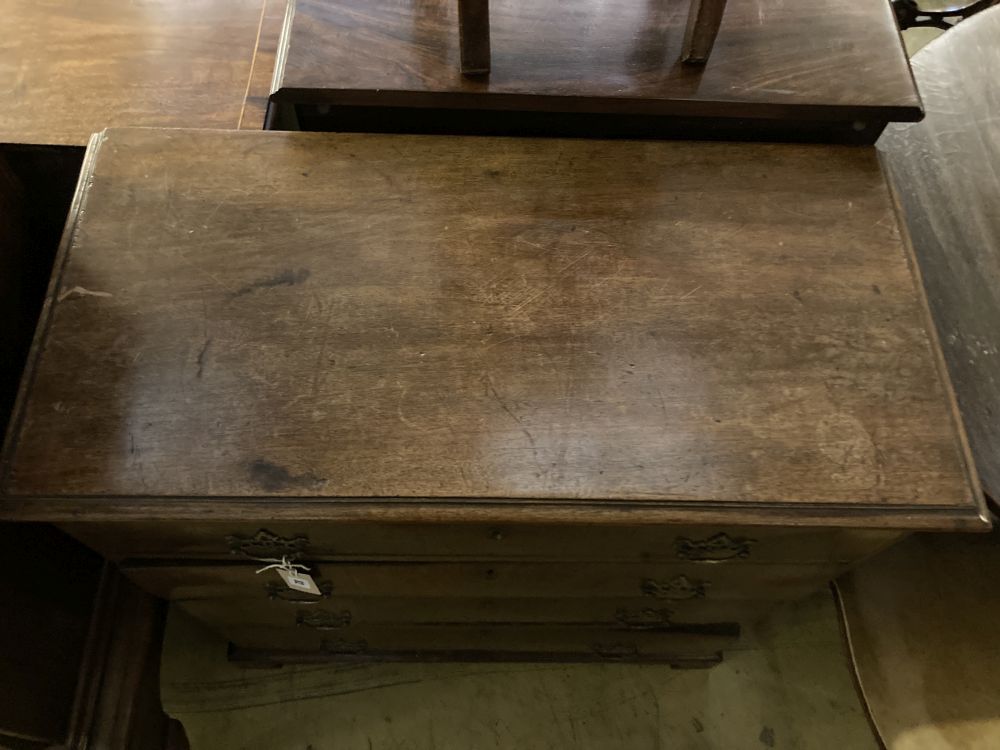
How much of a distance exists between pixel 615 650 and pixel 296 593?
2.04 feet

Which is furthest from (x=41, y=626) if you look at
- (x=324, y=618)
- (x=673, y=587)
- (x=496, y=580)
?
(x=673, y=587)

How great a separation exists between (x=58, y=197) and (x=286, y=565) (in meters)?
0.64

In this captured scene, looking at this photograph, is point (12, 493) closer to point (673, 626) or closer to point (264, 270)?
point (264, 270)

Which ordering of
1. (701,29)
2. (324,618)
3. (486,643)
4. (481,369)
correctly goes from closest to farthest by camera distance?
(481,369) → (701,29) → (324,618) → (486,643)

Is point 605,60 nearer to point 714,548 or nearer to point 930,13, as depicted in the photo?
point 714,548

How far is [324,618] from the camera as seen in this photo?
1108 mm

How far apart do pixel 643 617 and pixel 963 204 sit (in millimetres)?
801

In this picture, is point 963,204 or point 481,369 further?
point 963,204

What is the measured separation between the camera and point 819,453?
736 mm

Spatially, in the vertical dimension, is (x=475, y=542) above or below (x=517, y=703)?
above

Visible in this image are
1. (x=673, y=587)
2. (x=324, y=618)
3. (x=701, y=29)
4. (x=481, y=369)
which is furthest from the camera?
(x=324, y=618)

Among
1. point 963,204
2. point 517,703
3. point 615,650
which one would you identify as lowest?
point 517,703

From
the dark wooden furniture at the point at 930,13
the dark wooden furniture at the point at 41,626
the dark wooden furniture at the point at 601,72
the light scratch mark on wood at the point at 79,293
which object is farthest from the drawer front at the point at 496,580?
the dark wooden furniture at the point at 930,13

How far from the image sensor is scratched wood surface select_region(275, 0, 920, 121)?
896 mm
